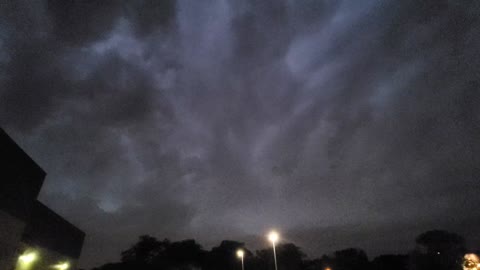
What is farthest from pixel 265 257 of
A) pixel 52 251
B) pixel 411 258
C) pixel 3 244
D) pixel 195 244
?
pixel 3 244

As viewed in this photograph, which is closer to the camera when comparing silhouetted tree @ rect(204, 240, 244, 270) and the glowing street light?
the glowing street light

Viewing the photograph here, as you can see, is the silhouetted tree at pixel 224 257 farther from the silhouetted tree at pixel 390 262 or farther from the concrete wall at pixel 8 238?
the concrete wall at pixel 8 238

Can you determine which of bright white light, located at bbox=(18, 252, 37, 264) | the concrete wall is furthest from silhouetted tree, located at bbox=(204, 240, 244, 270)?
the concrete wall

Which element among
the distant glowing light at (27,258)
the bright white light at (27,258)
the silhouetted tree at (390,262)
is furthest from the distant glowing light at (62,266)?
the silhouetted tree at (390,262)

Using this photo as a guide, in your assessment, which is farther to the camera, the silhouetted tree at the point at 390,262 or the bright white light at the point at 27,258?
the silhouetted tree at the point at 390,262

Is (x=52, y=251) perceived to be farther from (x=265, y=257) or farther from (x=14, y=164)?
(x=265, y=257)

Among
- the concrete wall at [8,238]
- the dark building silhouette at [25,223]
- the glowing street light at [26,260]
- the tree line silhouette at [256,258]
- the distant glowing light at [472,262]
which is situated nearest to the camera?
the distant glowing light at [472,262]

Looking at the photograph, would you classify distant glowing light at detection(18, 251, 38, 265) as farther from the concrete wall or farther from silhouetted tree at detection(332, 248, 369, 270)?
silhouetted tree at detection(332, 248, 369, 270)

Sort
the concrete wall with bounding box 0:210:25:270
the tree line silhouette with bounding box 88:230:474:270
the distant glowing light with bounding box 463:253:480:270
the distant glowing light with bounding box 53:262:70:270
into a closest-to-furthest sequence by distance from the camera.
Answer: the distant glowing light with bounding box 463:253:480:270
the concrete wall with bounding box 0:210:25:270
the distant glowing light with bounding box 53:262:70:270
the tree line silhouette with bounding box 88:230:474:270

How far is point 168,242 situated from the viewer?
112m

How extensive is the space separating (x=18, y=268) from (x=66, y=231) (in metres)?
14.7

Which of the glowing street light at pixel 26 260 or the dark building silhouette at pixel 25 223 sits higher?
the dark building silhouette at pixel 25 223

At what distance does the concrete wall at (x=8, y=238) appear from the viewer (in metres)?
32.2

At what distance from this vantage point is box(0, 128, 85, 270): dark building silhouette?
32.7m
